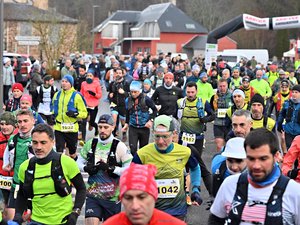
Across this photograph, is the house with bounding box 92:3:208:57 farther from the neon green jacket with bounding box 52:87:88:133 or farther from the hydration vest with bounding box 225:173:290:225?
the hydration vest with bounding box 225:173:290:225

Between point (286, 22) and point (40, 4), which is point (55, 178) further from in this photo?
point (40, 4)

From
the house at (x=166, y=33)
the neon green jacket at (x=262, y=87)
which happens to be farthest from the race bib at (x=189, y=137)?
the house at (x=166, y=33)

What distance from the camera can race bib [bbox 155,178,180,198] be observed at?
7305 mm

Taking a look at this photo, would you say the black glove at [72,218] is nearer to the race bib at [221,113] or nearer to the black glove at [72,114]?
the black glove at [72,114]

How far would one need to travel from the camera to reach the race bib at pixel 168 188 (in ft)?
24.0

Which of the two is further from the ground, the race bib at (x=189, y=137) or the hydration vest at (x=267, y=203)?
the hydration vest at (x=267, y=203)

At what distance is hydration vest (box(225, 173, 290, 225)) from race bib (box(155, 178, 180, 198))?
2652 millimetres

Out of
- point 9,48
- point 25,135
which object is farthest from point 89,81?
point 9,48

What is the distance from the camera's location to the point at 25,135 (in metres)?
8.16

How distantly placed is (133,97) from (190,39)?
251 feet

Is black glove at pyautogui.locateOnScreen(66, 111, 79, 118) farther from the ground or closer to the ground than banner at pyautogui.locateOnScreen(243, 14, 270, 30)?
closer to the ground

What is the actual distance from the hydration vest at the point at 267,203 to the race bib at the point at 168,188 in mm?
2652

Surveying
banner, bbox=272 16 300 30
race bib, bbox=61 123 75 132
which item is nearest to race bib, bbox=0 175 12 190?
race bib, bbox=61 123 75 132

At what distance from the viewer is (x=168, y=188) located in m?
7.32
